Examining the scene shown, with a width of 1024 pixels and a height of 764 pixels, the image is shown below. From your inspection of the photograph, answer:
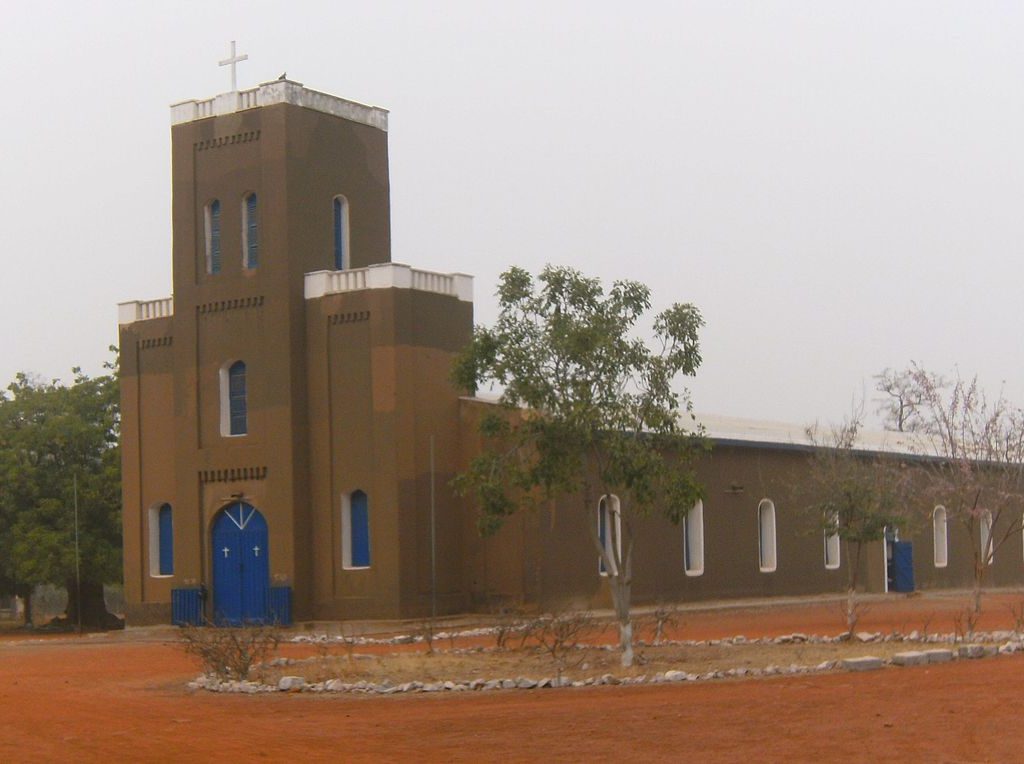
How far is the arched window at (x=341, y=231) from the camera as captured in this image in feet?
117

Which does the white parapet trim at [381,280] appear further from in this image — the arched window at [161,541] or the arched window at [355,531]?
the arched window at [161,541]

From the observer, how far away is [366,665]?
71.5 feet

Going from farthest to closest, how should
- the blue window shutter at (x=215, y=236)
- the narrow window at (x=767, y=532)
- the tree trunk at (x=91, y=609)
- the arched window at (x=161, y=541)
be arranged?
1. the tree trunk at (x=91, y=609)
2. the narrow window at (x=767, y=532)
3. the arched window at (x=161, y=541)
4. the blue window shutter at (x=215, y=236)

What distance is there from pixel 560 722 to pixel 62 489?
31.7 metres

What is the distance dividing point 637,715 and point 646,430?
22.8 ft

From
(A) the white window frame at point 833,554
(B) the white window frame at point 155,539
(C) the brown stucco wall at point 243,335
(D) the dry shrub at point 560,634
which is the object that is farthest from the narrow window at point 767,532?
(D) the dry shrub at point 560,634

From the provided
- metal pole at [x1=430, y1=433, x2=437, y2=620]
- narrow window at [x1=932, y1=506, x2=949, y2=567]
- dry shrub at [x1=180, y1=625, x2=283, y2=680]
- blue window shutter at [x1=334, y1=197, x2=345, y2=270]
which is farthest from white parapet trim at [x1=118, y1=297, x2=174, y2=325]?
narrow window at [x1=932, y1=506, x2=949, y2=567]

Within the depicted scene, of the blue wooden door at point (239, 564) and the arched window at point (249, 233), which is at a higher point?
the arched window at point (249, 233)

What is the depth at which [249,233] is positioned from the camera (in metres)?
35.3

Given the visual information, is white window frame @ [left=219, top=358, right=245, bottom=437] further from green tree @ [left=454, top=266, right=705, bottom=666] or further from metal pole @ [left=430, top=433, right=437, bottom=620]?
green tree @ [left=454, top=266, right=705, bottom=666]

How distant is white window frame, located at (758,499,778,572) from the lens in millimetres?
43062

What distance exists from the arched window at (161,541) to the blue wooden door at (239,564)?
72.5 inches

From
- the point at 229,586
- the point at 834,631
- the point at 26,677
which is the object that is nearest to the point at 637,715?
the point at 26,677

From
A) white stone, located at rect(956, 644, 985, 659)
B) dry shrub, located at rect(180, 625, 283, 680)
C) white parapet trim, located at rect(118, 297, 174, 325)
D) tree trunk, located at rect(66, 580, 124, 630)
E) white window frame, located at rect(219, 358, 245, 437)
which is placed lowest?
tree trunk, located at rect(66, 580, 124, 630)
